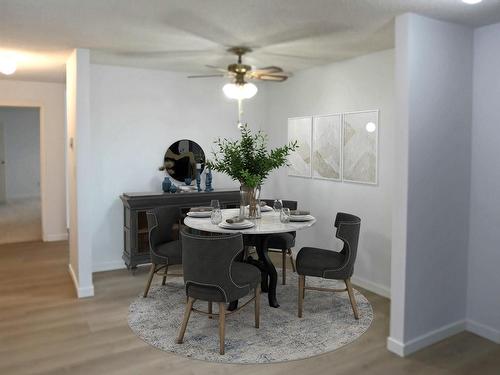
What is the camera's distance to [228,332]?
11.1ft

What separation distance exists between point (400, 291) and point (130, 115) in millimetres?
3608

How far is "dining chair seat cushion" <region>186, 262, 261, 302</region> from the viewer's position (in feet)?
10.0

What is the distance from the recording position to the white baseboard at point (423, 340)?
307 cm

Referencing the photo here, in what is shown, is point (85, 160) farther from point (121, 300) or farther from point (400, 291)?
point (400, 291)

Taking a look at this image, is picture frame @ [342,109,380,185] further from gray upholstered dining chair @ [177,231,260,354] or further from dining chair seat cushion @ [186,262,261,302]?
gray upholstered dining chair @ [177,231,260,354]

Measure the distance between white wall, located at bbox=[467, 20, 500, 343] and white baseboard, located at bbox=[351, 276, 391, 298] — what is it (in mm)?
893

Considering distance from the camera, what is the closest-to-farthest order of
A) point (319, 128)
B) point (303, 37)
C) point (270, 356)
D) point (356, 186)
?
point (270, 356), point (303, 37), point (356, 186), point (319, 128)

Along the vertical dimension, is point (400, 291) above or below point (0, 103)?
below

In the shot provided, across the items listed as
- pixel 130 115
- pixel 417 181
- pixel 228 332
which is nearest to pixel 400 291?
pixel 417 181

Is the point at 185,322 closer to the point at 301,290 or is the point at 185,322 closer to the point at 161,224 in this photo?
the point at 301,290

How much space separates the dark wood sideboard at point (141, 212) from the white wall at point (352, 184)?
1.30m

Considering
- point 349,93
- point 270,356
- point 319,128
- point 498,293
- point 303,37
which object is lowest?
point 270,356

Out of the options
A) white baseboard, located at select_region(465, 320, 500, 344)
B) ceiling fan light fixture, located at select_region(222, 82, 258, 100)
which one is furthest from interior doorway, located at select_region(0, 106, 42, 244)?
white baseboard, located at select_region(465, 320, 500, 344)

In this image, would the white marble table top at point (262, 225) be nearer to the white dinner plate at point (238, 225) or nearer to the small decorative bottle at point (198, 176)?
the white dinner plate at point (238, 225)
